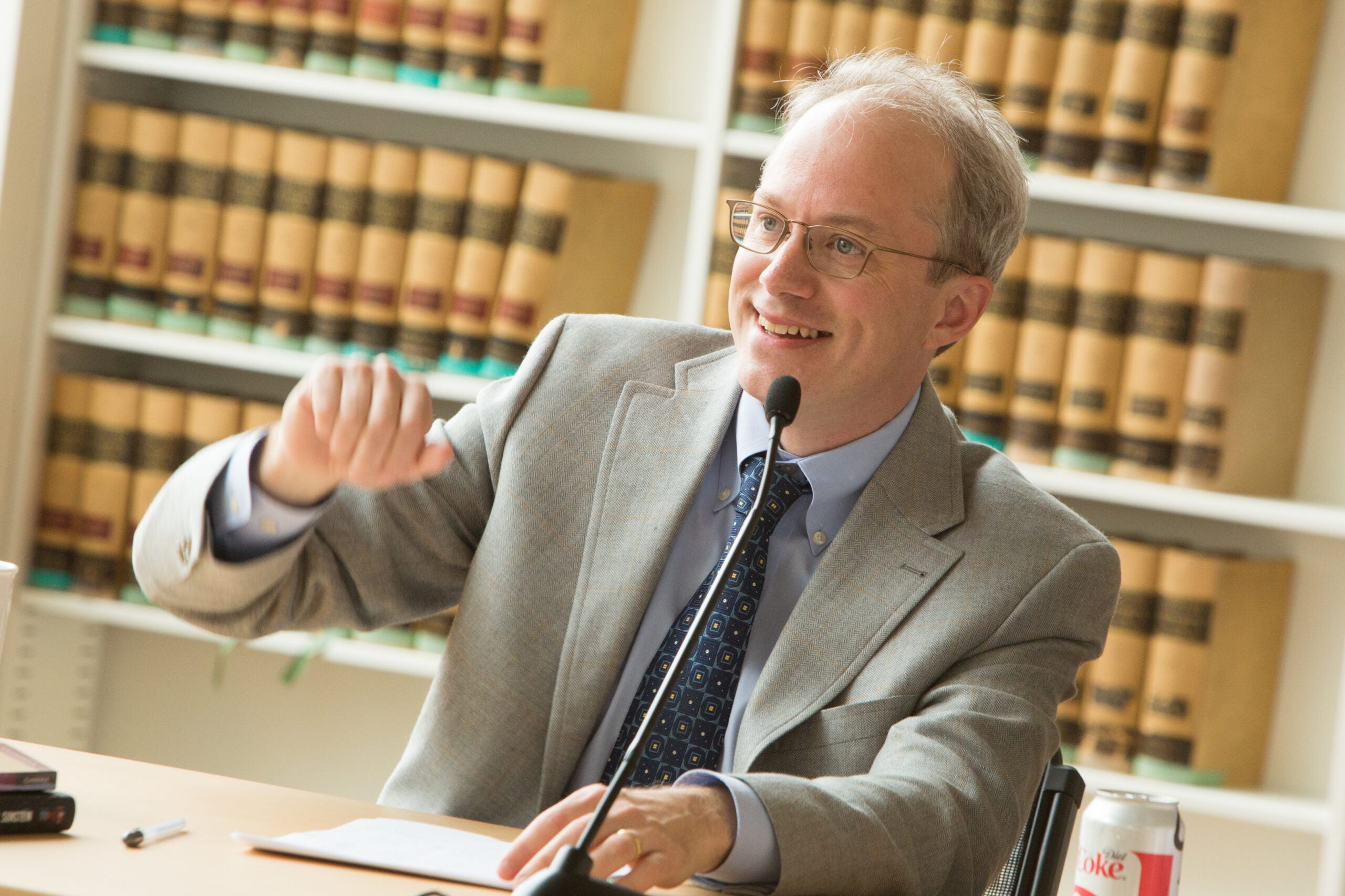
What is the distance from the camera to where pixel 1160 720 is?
2221 mm

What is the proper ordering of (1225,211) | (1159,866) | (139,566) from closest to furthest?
(1159,866) < (139,566) < (1225,211)

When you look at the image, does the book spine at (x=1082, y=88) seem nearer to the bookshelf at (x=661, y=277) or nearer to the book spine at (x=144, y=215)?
the bookshelf at (x=661, y=277)

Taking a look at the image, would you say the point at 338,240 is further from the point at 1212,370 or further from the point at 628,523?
the point at 1212,370

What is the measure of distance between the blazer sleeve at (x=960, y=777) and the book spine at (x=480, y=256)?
4.19ft

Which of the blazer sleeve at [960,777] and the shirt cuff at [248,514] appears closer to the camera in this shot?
the blazer sleeve at [960,777]

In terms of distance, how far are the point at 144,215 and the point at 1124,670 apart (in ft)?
6.03

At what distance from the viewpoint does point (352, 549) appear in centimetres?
143

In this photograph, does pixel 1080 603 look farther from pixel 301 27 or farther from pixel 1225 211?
pixel 301 27

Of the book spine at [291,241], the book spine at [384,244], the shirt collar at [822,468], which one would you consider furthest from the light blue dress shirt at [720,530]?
the book spine at [291,241]

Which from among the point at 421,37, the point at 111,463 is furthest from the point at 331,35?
the point at 111,463

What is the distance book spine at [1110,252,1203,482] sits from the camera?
2.18m

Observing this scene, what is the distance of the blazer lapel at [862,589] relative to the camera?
131cm

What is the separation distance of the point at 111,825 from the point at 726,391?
0.77 metres

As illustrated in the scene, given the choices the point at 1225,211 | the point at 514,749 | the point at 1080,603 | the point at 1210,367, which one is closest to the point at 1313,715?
the point at 1210,367
